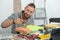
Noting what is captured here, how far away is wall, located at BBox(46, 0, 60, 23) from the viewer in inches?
87.7

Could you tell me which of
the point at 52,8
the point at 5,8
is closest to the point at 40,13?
the point at 52,8

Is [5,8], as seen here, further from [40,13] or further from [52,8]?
[52,8]

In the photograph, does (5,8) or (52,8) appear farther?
(52,8)

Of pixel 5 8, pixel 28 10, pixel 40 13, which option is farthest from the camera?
pixel 40 13

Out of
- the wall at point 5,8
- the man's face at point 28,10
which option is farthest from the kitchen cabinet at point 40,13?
the man's face at point 28,10

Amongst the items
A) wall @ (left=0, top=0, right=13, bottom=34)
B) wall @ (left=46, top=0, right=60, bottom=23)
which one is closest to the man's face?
wall @ (left=0, top=0, right=13, bottom=34)

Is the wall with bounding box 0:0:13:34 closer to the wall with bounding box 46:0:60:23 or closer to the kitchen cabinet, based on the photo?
the kitchen cabinet

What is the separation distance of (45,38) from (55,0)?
1252 mm

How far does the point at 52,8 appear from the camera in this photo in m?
2.25

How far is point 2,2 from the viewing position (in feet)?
6.79

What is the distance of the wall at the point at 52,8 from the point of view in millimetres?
2229

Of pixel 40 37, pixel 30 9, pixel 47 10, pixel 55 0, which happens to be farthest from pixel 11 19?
pixel 55 0

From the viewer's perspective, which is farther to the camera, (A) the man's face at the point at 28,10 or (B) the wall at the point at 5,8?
(B) the wall at the point at 5,8

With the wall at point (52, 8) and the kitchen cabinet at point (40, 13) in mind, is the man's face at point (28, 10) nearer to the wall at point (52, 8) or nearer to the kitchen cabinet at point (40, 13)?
the kitchen cabinet at point (40, 13)
